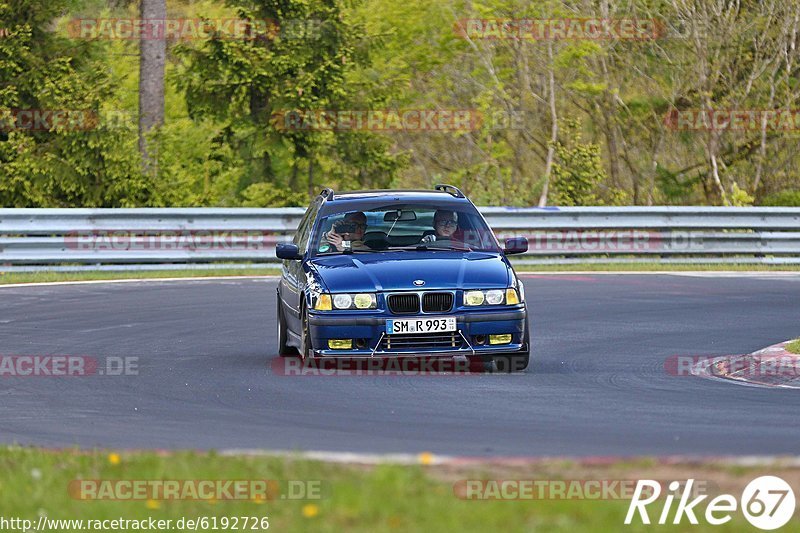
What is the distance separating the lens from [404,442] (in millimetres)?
8867

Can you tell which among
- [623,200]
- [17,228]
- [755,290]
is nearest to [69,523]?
[755,290]

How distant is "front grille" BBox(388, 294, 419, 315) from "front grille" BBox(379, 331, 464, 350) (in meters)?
0.21

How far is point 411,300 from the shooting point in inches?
493

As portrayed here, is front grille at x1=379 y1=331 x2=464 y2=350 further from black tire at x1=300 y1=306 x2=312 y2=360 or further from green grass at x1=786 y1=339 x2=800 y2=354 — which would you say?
green grass at x1=786 y1=339 x2=800 y2=354

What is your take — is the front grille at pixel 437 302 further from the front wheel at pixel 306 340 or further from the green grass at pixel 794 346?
the green grass at pixel 794 346

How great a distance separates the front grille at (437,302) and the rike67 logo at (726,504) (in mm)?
5604

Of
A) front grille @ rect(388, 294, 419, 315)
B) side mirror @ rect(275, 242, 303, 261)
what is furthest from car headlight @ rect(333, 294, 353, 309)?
side mirror @ rect(275, 242, 303, 261)

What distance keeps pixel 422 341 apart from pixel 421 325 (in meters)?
0.14

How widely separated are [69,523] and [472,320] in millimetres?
6350

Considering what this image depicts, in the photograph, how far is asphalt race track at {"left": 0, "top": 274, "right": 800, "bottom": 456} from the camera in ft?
29.8

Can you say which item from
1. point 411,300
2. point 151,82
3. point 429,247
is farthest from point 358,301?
point 151,82

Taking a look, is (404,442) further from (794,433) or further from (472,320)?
(472,320)

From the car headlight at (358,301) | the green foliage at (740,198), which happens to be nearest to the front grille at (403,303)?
the car headlight at (358,301)

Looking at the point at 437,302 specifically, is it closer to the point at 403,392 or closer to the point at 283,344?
the point at 403,392
